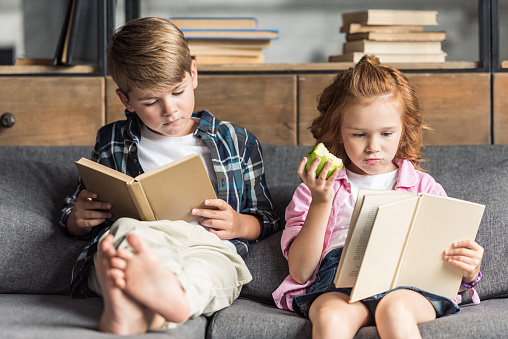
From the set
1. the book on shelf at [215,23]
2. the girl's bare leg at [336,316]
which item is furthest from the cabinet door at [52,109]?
the girl's bare leg at [336,316]

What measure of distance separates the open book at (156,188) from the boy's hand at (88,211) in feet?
0.06

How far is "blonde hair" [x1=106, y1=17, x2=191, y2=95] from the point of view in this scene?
4.80ft

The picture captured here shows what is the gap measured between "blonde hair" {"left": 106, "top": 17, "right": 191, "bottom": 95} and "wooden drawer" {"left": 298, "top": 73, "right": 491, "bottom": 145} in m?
0.61

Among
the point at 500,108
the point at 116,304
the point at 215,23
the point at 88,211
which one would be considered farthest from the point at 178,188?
the point at 500,108

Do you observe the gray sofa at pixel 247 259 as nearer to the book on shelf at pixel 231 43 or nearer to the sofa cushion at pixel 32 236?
the sofa cushion at pixel 32 236

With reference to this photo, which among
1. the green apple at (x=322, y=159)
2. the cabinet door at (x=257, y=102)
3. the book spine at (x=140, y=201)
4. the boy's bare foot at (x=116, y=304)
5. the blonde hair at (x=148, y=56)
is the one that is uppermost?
the blonde hair at (x=148, y=56)

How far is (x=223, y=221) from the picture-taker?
1490 millimetres

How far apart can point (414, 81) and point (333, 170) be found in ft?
2.81

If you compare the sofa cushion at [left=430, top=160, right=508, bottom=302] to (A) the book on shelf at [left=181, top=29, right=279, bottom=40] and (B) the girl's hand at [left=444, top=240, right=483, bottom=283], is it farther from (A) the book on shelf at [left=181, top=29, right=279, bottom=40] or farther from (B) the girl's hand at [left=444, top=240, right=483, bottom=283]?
(A) the book on shelf at [left=181, top=29, right=279, bottom=40]

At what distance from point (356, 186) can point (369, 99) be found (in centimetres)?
22

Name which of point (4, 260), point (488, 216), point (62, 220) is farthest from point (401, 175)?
point (4, 260)

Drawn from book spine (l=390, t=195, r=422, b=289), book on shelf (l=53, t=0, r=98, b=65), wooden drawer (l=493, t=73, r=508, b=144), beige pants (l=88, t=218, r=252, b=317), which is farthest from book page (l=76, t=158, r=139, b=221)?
wooden drawer (l=493, t=73, r=508, b=144)

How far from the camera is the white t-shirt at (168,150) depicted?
1616 millimetres

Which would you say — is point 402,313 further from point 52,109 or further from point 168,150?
point 52,109
